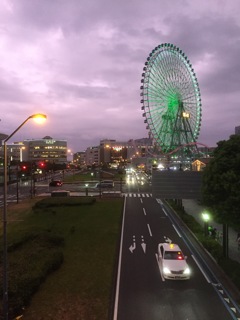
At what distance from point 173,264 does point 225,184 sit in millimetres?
7012

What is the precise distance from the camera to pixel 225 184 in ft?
79.1

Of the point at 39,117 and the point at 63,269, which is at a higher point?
the point at 39,117

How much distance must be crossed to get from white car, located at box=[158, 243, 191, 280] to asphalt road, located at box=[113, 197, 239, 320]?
0.47 meters

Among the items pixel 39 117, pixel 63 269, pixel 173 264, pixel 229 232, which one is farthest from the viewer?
pixel 229 232

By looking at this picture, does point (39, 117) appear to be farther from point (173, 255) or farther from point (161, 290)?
point (173, 255)

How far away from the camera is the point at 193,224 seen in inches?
1590

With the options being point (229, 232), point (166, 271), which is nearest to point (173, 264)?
point (166, 271)

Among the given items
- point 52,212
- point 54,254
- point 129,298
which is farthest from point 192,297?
point 52,212

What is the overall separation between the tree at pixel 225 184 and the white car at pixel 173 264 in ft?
14.4

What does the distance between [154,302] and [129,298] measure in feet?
5.26

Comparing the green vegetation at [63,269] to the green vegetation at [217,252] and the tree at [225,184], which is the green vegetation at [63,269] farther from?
the tree at [225,184]

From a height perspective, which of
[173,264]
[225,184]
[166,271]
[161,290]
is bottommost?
[161,290]

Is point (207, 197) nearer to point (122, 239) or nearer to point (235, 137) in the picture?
point (235, 137)

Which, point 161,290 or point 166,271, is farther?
point 166,271
